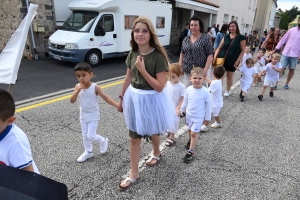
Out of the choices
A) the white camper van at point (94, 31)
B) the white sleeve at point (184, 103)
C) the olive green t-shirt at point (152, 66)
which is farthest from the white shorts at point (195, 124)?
the white camper van at point (94, 31)

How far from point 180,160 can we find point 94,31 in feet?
22.9

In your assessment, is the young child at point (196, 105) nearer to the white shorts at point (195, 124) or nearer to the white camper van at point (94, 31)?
the white shorts at point (195, 124)

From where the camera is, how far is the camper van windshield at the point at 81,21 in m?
8.49

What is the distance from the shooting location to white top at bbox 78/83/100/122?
2689 mm

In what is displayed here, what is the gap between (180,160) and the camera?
9.75 ft

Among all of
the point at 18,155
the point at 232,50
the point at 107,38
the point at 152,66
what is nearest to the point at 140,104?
the point at 152,66

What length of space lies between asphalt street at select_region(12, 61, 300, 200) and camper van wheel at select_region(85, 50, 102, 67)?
14.6 feet

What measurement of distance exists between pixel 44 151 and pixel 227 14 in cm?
2448

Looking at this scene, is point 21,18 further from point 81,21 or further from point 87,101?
point 87,101

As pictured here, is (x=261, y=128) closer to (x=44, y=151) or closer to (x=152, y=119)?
(x=152, y=119)

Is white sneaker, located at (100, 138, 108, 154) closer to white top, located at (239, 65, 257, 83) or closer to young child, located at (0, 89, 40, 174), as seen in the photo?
young child, located at (0, 89, 40, 174)

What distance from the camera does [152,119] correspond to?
2354 millimetres

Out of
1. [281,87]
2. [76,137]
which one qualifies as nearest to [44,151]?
[76,137]

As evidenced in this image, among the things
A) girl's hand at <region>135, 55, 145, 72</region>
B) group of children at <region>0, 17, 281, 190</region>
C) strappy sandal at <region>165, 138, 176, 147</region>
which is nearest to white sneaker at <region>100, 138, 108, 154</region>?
group of children at <region>0, 17, 281, 190</region>
